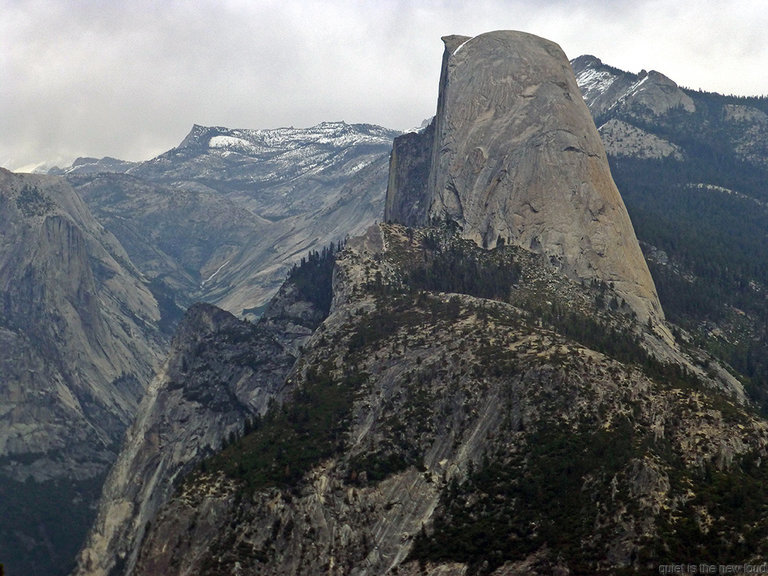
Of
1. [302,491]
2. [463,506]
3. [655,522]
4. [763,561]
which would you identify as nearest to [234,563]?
[302,491]

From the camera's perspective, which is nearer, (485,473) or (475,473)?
(485,473)

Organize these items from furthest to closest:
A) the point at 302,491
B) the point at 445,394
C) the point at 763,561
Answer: the point at 445,394, the point at 302,491, the point at 763,561

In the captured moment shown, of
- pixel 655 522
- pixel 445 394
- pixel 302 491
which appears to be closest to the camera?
pixel 655 522

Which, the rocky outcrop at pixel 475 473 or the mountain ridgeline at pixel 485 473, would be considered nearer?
the mountain ridgeline at pixel 485 473

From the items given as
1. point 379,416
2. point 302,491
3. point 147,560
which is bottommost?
point 147,560

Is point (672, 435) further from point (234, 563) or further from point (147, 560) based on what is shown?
point (147, 560)

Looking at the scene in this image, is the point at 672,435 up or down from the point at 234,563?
up

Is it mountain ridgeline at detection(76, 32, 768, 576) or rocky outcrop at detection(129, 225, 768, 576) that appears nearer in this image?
mountain ridgeline at detection(76, 32, 768, 576)

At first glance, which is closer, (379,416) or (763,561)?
(763,561)

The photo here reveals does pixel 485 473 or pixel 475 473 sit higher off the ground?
pixel 485 473
